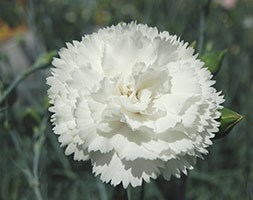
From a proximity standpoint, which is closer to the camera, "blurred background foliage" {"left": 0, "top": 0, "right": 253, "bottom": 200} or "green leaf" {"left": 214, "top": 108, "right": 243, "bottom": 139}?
"green leaf" {"left": 214, "top": 108, "right": 243, "bottom": 139}

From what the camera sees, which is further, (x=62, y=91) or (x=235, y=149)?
(x=235, y=149)

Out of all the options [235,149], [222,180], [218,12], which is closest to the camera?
[222,180]

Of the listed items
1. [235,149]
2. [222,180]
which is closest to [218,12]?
[235,149]

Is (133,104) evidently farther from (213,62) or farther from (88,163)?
(88,163)

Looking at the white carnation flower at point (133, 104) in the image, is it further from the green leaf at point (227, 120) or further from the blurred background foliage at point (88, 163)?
the blurred background foliage at point (88, 163)

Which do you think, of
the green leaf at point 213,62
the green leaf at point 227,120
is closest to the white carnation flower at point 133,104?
the green leaf at point 227,120

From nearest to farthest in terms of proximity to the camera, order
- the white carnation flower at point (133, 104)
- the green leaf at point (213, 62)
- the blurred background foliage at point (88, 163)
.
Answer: the white carnation flower at point (133, 104)
the green leaf at point (213, 62)
the blurred background foliage at point (88, 163)

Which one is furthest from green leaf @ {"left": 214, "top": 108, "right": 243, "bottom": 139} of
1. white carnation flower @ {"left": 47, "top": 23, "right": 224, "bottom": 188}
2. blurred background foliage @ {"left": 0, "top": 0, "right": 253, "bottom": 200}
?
blurred background foliage @ {"left": 0, "top": 0, "right": 253, "bottom": 200}

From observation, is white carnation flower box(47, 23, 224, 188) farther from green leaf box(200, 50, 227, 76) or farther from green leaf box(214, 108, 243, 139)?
green leaf box(200, 50, 227, 76)

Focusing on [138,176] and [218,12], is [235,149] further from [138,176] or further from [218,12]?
[138,176]
